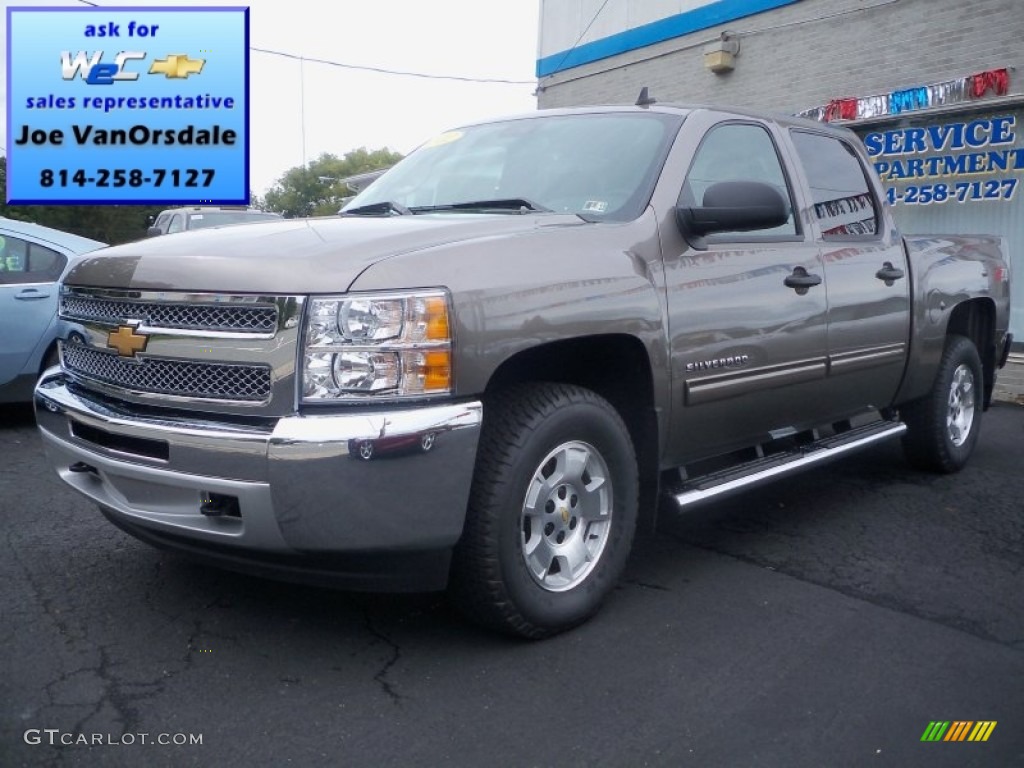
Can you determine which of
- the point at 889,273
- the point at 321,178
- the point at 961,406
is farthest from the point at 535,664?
the point at 321,178

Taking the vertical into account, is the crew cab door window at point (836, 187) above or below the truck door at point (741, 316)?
above

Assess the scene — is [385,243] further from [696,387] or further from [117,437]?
[696,387]

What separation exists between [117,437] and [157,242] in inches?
27.9

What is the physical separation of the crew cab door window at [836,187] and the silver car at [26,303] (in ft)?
14.7

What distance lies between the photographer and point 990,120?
390 inches

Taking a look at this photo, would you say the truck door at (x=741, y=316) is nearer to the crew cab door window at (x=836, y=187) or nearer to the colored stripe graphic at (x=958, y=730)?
the crew cab door window at (x=836, y=187)

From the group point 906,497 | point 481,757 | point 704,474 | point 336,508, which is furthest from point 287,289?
point 906,497

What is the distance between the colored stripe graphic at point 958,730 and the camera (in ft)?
9.75

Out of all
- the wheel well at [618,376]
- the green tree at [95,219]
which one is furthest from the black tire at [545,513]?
the green tree at [95,219]

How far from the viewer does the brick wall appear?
989 centimetres

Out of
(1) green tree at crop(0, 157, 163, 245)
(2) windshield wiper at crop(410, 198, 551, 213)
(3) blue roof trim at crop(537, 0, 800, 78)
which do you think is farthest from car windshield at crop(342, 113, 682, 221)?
(1) green tree at crop(0, 157, 163, 245)

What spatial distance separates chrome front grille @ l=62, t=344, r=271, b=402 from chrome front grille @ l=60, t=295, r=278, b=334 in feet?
0.36

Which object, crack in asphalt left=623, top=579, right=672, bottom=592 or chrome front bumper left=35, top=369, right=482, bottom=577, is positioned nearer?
chrome front bumper left=35, top=369, right=482, bottom=577

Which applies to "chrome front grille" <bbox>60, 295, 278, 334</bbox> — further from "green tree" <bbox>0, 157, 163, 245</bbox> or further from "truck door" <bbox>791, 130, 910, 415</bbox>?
"green tree" <bbox>0, 157, 163, 245</bbox>
